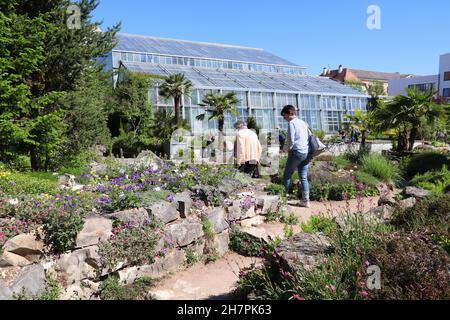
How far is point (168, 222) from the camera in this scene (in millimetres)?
5180

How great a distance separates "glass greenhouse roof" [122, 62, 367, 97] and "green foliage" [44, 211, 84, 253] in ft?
73.6

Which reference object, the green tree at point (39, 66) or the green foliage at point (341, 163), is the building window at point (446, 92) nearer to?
the green foliage at point (341, 163)

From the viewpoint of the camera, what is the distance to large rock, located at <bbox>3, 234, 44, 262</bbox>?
12.7 feet

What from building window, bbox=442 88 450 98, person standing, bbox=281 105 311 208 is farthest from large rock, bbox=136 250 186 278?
building window, bbox=442 88 450 98

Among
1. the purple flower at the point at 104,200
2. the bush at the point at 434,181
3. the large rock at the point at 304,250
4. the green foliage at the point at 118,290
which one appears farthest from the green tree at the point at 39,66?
the bush at the point at 434,181

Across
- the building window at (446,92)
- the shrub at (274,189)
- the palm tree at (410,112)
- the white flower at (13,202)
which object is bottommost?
the shrub at (274,189)

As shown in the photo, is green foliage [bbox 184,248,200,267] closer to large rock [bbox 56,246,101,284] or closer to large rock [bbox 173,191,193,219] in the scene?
large rock [bbox 173,191,193,219]

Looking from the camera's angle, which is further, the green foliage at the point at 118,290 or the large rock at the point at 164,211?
the large rock at the point at 164,211

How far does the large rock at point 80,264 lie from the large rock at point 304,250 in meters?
2.00

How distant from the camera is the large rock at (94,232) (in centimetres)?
422

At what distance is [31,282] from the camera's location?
11.7ft

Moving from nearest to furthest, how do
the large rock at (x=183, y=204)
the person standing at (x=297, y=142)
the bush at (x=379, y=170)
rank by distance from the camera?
1. the large rock at (x=183, y=204)
2. the person standing at (x=297, y=142)
3. the bush at (x=379, y=170)
